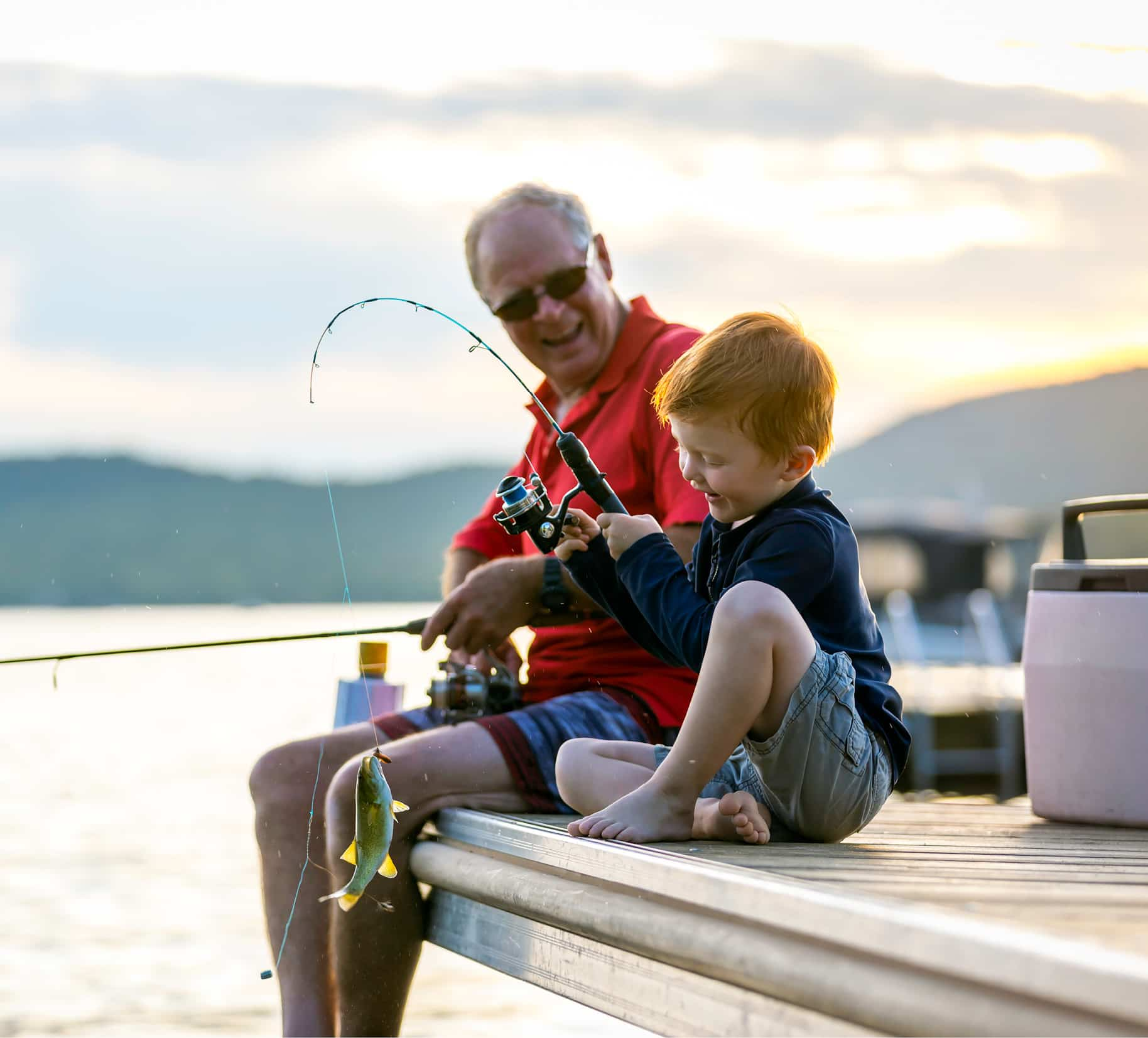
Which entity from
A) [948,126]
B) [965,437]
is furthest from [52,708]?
[965,437]

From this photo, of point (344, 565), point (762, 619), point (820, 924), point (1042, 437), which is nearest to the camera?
point (820, 924)

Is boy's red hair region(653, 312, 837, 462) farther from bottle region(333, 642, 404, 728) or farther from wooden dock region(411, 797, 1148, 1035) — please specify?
bottle region(333, 642, 404, 728)

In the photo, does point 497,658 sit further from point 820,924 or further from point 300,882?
point 820,924

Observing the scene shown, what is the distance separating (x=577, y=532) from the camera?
263 cm

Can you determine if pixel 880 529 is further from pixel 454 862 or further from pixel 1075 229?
pixel 454 862

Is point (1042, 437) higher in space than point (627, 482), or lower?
higher

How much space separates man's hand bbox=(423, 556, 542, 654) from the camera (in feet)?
9.91

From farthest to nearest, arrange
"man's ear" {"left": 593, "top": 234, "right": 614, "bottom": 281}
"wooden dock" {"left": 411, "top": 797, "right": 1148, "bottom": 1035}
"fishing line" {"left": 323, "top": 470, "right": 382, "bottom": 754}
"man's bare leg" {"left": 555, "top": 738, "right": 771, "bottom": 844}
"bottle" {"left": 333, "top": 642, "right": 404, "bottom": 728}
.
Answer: "bottle" {"left": 333, "top": 642, "right": 404, "bottom": 728} → "man's ear" {"left": 593, "top": 234, "right": 614, "bottom": 281} → "fishing line" {"left": 323, "top": 470, "right": 382, "bottom": 754} → "man's bare leg" {"left": 555, "top": 738, "right": 771, "bottom": 844} → "wooden dock" {"left": 411, "top": 797, "right": 1148, "bottom": 1035}

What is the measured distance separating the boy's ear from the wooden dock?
0.59 m

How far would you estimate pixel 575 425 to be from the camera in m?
3.31

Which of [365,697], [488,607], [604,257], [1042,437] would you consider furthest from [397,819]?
[1042,437]

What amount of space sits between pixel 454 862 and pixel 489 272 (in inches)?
50.6

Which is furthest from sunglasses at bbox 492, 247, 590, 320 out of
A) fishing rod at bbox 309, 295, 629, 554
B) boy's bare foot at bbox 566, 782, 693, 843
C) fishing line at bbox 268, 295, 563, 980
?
boy's bare foot at bbox 566, 782, 693, 843

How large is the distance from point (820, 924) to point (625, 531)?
3.04 ft
